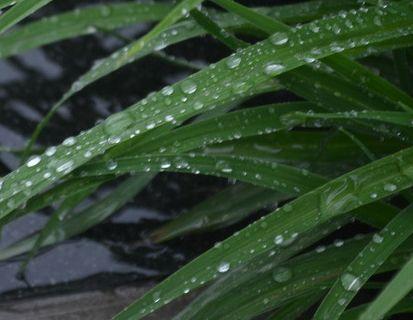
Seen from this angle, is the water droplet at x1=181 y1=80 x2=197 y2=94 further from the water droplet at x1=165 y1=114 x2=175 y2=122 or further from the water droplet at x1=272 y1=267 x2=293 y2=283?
the water droplet at x1=272 y1=267 x2=293 y2=283

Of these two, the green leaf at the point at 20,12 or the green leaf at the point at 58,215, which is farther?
the green leaf at the point at 58,215

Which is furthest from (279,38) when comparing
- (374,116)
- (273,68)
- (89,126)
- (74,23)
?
(89,126)

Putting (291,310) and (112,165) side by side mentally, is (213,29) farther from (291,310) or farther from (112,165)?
(291,310)

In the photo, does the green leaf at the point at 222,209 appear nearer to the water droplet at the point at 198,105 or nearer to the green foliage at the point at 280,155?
the green foliage at the point at 280,155

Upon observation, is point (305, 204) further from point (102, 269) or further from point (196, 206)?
point (102, 269)

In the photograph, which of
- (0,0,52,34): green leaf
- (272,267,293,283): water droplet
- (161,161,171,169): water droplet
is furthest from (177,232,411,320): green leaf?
(0,0,52,34): green leaf

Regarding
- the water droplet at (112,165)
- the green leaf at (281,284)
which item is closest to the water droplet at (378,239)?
the green leaf at (281,284)

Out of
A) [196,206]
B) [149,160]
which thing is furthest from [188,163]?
[196,206]
